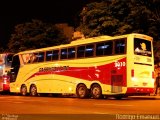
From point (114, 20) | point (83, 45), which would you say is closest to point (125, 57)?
point (83, 45)

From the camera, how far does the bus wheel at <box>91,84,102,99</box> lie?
78.9 ft

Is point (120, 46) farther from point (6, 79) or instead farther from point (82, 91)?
point (6, 79)

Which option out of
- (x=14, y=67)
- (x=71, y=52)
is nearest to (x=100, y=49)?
(x=71, y=52)

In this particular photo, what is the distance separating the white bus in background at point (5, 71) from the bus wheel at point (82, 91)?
31.9 feet

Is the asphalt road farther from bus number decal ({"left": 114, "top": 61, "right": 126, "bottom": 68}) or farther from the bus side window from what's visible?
the bus side window

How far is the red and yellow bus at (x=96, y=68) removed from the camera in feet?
73.5

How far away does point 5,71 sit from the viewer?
112 feet

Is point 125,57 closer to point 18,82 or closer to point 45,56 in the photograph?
point 45,56

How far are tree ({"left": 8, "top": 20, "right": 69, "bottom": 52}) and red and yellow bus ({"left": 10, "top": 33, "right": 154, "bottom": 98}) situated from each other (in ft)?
34.7

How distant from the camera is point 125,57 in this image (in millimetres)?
22297

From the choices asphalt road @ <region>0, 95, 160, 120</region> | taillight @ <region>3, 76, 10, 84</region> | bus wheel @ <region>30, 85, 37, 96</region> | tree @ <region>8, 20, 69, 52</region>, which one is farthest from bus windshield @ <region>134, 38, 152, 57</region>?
tree @ <region>8, 20, 69, 52</region>

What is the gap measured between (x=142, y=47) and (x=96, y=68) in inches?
125

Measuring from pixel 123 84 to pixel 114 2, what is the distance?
9.55 m

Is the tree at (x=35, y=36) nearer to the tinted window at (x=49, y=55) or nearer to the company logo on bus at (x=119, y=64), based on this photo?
the tinted window at (x=49, y=55)
